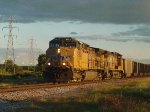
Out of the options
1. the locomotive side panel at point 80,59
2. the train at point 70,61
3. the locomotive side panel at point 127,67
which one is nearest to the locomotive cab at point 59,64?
→ the train at point 70,61

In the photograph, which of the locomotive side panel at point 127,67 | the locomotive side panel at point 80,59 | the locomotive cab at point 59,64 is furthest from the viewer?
the locomotive side panel at point 127,67

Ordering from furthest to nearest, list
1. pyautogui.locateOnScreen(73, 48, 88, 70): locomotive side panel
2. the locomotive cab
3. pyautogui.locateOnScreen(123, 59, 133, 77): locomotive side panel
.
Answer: pyautogui.locateOnScreen(123, 59, 133, 77): locomotive side panel < pyautogui.locateOnScreen(73, 48, 88, 70): locomotive side panel < the locomotive cab

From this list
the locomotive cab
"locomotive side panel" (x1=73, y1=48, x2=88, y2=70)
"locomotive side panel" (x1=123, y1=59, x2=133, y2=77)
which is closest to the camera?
the locomotive cab

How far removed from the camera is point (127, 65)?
65.6 meters

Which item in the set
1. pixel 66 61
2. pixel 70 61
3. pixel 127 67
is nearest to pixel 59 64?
pixel 66 61

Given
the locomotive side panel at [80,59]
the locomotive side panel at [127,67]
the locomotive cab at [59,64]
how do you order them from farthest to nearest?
the locomotive side panel at [127,67]
the locomotive side panel at [80,59]
the locomotive cab at [59,64]

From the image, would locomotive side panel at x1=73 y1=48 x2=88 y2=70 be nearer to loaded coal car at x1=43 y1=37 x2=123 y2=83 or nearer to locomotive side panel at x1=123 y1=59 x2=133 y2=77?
loaded coal car at x1=43 y1=37 x2=123 y2=83

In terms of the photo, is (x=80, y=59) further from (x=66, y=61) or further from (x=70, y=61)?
(x=66, y=61)

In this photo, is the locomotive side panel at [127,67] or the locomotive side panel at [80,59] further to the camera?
the locomotive side panel at [127,67]

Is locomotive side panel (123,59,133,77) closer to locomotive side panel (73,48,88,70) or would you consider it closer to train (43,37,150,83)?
train (43,37,150,83)

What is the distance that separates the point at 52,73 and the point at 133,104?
18.8 metres

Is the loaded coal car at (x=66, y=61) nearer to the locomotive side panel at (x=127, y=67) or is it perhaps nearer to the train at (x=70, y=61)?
the train at (x=70, y=61)

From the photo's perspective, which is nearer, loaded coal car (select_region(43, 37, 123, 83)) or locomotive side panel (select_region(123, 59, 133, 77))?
loaded coal car (select_region(43, 37, 123, 83))

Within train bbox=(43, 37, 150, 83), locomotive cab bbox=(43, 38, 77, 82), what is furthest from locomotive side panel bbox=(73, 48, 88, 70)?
locomotive cab bbox=(43, 38, 77, 82)
